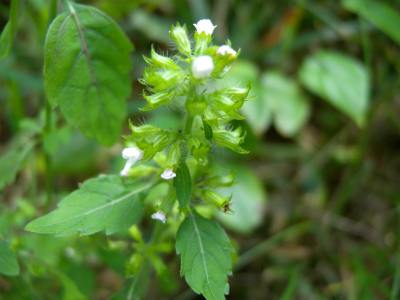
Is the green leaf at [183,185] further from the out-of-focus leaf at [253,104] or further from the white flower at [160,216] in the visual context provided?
the out-of-focus leaf at [253,104]

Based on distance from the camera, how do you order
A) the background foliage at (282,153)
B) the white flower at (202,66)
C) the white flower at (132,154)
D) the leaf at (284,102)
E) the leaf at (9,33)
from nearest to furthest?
1. the white flower at (202,66)
2. the white flower at (132,154)
3. the leaf at (9,33)
4. the background foliage at (282,153)
5. the leaf at (284,102)

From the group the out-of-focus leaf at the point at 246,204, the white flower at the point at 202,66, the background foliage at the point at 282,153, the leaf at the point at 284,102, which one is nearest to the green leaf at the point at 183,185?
the white flower at the point at 202,66

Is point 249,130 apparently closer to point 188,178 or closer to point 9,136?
point 188,178

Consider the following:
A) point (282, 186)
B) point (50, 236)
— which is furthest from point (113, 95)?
point (282, 186)

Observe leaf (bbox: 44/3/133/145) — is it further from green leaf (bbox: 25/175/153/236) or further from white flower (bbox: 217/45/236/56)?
white flower (bbox: 217/45/236/56)

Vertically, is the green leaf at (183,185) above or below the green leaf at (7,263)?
above

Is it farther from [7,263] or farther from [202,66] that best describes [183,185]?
[7,263]

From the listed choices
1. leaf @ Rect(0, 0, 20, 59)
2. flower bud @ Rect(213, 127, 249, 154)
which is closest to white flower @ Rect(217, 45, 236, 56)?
flower bud @ Rect(213, 127, 249, 154)
